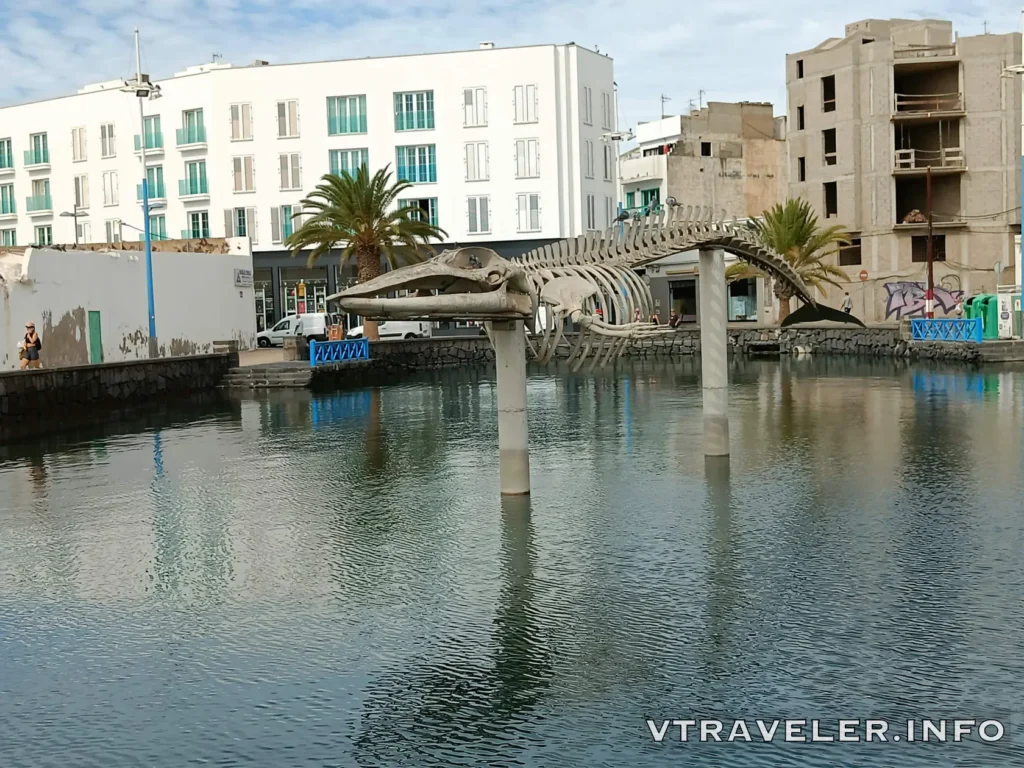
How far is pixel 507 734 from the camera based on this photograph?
30.6 feet

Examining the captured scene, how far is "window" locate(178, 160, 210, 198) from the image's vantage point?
69000mm

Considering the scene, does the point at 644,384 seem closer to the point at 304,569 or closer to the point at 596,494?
the point at 596,494

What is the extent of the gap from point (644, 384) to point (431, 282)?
25601mm

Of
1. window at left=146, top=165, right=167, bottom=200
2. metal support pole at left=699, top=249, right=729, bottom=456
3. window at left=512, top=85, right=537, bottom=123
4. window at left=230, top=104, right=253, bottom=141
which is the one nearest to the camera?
metal support pole at left=699, top=249, right=729, bottom=456

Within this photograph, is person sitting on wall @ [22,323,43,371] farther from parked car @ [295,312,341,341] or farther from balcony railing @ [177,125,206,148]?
balcony railing @ [177,125,206,148]

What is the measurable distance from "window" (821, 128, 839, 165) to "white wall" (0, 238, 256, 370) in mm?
31835

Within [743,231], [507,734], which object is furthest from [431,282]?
[743,231]

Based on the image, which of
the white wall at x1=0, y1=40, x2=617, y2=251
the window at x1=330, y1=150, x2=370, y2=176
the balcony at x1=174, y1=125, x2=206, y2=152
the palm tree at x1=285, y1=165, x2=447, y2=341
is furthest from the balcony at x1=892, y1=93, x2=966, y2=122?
the balcony at x1=174, y1=125, x2=206, y2=152

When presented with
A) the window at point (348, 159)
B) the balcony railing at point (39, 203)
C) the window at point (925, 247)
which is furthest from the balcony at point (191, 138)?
the window at point (925, 247)

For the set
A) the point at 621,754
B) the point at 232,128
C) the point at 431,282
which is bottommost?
the point at 621,754

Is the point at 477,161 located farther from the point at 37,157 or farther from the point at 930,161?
the point at 37,157

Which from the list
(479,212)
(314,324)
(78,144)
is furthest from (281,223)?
(78,144)

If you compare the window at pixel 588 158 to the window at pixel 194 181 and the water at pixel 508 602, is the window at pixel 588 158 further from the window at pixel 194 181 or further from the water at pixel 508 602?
the water at pixel 508 602

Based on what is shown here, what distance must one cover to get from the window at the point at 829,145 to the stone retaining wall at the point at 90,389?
3762 cm
